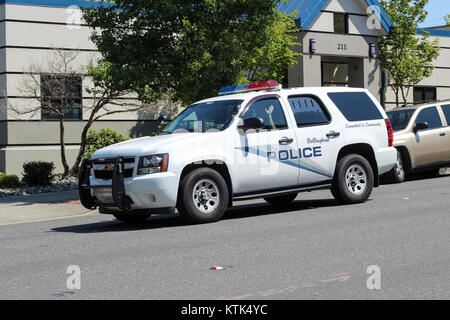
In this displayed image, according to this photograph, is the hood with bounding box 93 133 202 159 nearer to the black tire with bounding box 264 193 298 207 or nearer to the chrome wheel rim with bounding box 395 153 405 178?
the black tire with bounding box 264 193 298 207

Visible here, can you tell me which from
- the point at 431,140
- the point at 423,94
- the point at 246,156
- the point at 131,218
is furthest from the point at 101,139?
the point at 423,94

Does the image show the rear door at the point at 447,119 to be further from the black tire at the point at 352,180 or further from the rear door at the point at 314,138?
the rear door at the point at 314,138

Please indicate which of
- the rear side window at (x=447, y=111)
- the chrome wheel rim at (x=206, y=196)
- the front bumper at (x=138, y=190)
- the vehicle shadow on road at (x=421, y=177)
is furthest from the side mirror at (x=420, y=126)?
the front bumper at (x=138, y=190)

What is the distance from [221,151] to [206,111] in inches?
45.5

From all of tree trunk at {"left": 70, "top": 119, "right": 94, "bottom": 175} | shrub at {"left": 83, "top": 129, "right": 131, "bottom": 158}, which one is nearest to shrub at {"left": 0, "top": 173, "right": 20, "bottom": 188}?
tree trunk at {"left": 70, "top": 119, "right": 94, "bottom": 175}

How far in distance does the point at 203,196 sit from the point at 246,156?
99 cm

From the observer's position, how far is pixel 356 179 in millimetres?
12320

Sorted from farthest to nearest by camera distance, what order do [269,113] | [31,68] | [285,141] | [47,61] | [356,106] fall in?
[47,61]
[31,68]
[356,106]
[269,113]
[285,141]

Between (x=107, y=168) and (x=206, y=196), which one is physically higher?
(x=107, y=168)

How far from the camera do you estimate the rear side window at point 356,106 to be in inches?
484

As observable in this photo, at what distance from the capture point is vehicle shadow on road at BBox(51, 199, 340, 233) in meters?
10.9

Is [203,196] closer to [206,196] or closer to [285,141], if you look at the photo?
[206,196]

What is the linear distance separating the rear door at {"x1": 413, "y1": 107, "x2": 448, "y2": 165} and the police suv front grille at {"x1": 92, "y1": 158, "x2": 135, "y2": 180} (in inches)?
352
